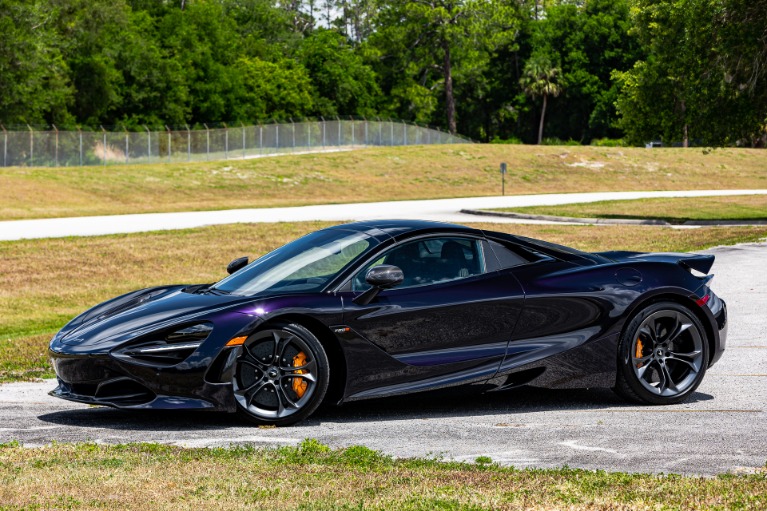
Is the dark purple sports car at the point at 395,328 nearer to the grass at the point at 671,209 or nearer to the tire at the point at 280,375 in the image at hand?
the tire at the point at 280,375

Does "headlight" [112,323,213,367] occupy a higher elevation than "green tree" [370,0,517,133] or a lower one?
lower

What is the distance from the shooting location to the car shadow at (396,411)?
7.47m

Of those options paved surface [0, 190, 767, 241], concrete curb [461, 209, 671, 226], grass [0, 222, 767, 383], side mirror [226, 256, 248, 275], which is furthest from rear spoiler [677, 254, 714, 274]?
concrete curb [461, 209, 671, 226]

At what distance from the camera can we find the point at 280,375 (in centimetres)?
718

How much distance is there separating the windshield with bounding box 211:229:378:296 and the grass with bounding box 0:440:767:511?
1.63 metres

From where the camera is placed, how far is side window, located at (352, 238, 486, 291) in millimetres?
7625

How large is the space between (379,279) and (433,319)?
1.71 ft

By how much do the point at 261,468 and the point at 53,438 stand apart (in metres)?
1.84

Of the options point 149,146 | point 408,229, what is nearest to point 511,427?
point 408,229

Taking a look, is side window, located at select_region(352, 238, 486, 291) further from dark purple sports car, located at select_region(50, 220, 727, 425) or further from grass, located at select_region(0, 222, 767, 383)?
grass, located at select_region(0, 222, 767, 383)

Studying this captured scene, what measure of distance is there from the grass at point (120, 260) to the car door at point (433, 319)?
404 cm

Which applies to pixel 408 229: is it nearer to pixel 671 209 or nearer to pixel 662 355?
pixel 662 355

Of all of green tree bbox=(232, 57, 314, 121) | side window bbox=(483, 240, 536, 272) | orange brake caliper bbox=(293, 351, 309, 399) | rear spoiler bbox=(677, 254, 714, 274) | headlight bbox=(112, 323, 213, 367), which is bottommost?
orange brake caliper bbox=(293, 351, 309, 399)

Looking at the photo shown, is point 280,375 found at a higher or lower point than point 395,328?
lower
